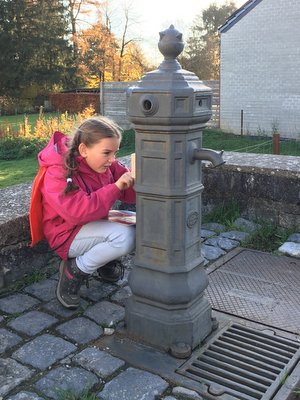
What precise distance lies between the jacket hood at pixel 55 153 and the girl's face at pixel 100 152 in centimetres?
12

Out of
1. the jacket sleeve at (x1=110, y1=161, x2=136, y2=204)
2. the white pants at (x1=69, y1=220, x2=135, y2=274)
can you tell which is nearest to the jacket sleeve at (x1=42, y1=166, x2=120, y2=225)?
the white pants at (x1=69, y1=220, x2=135, y2=274)

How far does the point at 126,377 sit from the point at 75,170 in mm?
1209

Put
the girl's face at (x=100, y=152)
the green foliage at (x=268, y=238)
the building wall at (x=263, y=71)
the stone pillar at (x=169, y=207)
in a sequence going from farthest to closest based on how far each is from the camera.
A: 1. the building wall at (x=263, y=71)
2. the green foliage at (x=268, y=238)
3. the girl's face at (x=100, y=152)
4. the stone pillar at (x=169, y=207)

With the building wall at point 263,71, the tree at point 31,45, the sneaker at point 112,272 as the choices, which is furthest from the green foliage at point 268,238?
the tree at point 31,45

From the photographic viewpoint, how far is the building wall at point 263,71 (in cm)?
1538

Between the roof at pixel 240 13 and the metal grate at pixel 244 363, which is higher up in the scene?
the roof at pixel 240 13

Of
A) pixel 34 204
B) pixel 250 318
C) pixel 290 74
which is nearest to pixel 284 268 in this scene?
pixel 250 318

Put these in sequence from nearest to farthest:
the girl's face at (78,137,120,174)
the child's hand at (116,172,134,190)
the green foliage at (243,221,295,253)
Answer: the child's hand at (116,172,134,190)
the girl's face at (78,137,120,174)
the green foliage at (243,221,295,253)

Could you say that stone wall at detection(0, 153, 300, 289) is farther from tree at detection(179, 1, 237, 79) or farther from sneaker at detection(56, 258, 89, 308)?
tree at detection(179, 1, 237, 79)

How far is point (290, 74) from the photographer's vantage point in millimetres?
15477

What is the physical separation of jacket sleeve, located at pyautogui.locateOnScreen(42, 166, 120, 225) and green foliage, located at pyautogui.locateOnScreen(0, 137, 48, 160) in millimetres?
10106

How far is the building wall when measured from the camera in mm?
15375

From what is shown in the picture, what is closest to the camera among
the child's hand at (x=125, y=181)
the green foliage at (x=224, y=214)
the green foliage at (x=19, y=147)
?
the child's hand at (x=125, y=181)

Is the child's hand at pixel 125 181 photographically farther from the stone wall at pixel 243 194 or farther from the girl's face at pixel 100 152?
the stone wall at pixel 243 194
